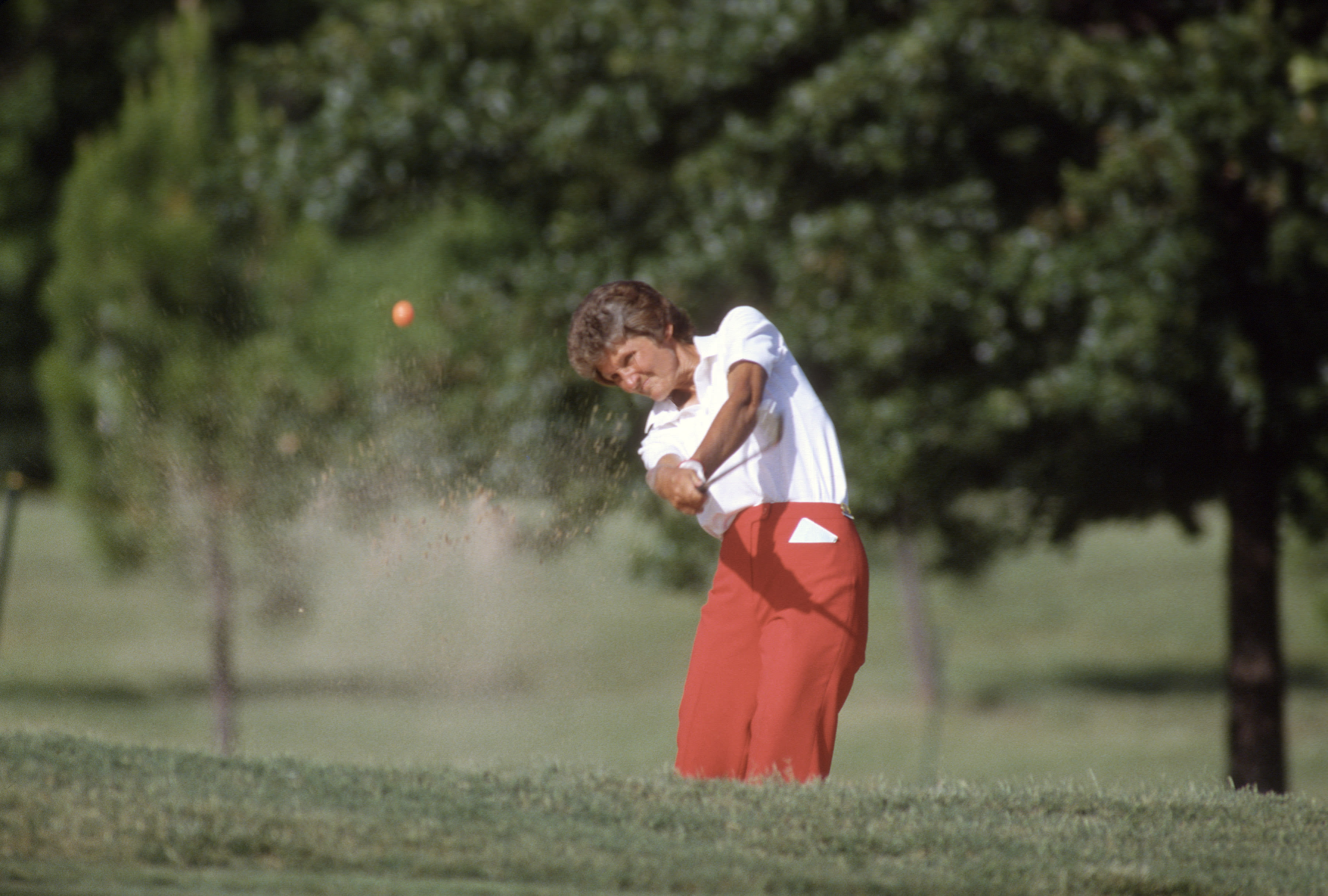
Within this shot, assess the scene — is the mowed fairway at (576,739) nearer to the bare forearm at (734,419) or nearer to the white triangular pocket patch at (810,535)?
the white triangular pocket patch at (810,535)

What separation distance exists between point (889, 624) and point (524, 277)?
21341 mm

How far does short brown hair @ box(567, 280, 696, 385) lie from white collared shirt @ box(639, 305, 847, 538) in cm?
20

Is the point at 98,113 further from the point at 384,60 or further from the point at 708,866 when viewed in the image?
the point at 708,866

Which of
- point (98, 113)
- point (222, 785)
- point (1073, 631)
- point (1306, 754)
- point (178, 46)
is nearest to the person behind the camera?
point (222, 785)

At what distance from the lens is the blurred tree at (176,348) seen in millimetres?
14789

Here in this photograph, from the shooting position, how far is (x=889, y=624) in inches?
1218

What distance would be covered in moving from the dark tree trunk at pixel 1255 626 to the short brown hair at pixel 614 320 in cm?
695

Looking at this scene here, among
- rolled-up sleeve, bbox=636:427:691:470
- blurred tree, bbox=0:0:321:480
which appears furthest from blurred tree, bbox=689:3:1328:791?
blurred tree, bbox=0:0:321:480

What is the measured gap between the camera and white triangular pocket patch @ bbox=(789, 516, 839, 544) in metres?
4.69

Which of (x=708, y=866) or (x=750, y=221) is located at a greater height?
(x=750, y=221)

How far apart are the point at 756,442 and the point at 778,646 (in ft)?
2.16

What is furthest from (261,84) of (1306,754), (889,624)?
(889,624)

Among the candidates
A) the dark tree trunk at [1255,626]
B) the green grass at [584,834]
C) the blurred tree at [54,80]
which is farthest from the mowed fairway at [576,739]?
the blurred tree at [54,80]

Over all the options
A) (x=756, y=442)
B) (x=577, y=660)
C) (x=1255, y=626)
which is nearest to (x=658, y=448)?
(x=756, y=442)
